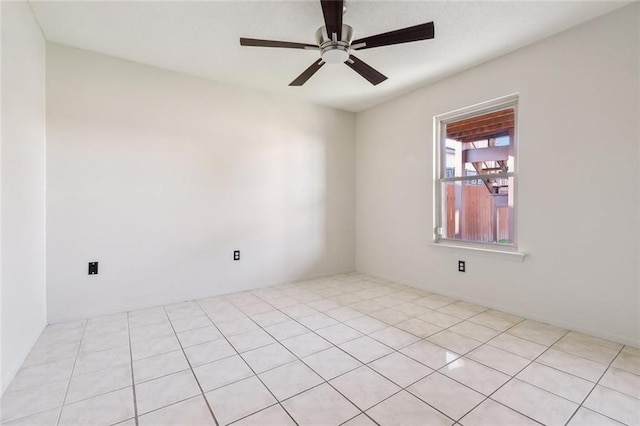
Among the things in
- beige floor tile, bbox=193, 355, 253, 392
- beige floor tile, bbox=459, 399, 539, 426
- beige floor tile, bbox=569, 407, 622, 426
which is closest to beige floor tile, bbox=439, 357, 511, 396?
beige floor tile, bbox=459, 399, 539, 426

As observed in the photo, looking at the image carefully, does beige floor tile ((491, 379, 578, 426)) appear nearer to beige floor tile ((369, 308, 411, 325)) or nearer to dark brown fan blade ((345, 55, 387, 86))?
beige floor tile ((369, 308, 411, 325))

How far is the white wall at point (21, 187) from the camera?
5.66 feet

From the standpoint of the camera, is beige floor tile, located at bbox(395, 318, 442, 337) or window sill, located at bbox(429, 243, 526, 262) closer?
beige floor tile, located at bbox(395, 318, 442, 337)

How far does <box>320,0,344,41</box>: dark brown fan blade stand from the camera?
169 centimetres

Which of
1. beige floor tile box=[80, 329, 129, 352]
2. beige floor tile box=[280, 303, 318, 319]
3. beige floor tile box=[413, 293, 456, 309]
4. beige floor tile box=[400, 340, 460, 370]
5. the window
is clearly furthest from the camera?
beige floor tile box=[413, 293, 456, 309]

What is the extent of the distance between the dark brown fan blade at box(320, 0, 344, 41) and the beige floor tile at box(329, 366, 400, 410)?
7.29ft

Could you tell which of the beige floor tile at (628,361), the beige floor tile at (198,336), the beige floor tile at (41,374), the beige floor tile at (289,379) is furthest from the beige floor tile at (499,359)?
the beige floor tile at (41,374)

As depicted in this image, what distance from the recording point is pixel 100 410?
1.49 m

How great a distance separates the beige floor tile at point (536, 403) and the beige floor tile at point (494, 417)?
49 mm

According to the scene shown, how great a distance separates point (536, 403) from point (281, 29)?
9.94ft

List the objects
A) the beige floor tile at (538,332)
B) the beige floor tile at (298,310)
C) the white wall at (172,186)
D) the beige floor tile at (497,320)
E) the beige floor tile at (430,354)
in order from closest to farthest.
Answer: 1. the beige floor tile at (430,354)
2. the beige floor tile at (538,332)
3. the beige floor tile at (497,320)
4. the white wall at (172,186)
5. the beige floor tile at (298,310)

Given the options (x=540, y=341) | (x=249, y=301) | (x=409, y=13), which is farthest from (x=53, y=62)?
(x=540, y=341)

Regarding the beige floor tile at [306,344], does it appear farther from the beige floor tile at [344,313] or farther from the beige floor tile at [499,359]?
the beige floor tile at [499,359]

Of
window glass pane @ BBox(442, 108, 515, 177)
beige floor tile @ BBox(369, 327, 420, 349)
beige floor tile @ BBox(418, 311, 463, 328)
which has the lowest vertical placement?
beige floor tile @ BBox(369, 327, 420, 349)
